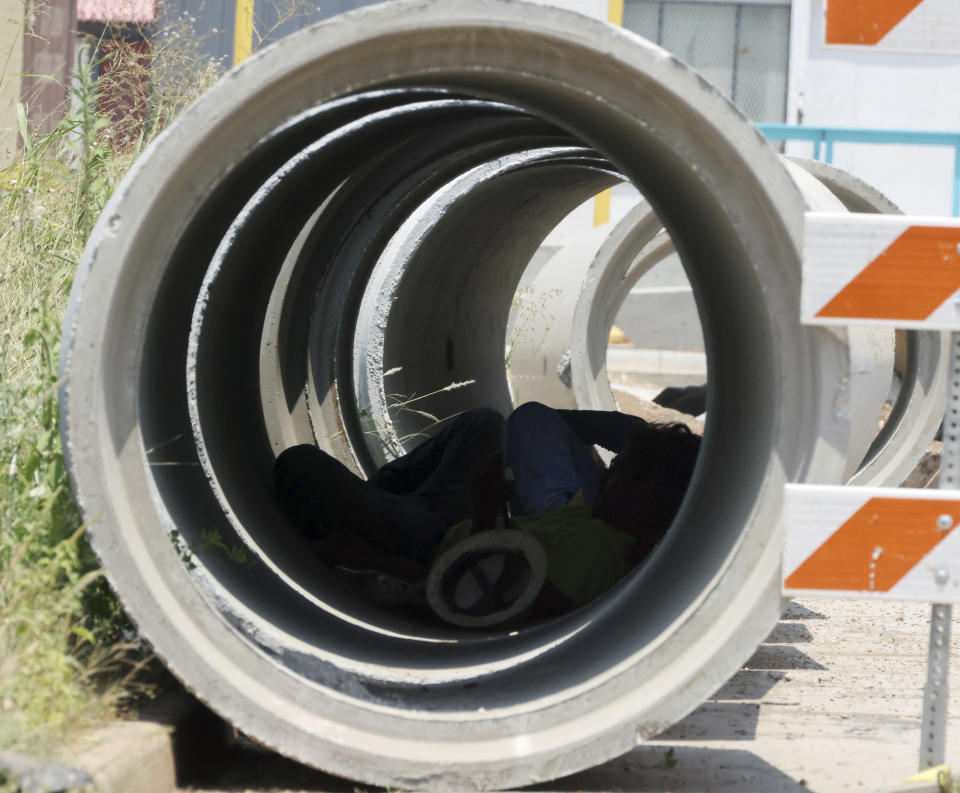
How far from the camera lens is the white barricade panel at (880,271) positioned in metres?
2.73

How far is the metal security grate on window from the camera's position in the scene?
1634 cm

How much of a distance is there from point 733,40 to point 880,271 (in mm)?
14615

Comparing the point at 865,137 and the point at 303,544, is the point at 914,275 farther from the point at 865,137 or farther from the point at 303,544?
the point at 865,137

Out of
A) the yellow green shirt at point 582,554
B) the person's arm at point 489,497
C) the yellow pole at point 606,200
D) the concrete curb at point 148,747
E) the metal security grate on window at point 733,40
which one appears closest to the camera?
the concrete curb at point 148,747

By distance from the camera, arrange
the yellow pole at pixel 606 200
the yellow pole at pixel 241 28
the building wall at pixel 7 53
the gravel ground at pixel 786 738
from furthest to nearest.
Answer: the yellow pole at pixel 606 200, the yellow pole at pixel 241 28, the building wall at pixel 7 53, the gravel ground at pixel 786 738

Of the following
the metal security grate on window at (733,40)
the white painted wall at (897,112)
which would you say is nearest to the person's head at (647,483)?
the white painted wall at (897,112)

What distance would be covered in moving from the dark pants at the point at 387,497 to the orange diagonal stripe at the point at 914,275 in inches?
104

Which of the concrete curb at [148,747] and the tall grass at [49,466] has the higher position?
the tall grass at [49,466]

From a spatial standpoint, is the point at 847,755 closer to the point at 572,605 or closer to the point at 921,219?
the point at 572,605

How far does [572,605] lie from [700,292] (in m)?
1.16

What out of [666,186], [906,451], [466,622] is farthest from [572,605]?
[906,451]

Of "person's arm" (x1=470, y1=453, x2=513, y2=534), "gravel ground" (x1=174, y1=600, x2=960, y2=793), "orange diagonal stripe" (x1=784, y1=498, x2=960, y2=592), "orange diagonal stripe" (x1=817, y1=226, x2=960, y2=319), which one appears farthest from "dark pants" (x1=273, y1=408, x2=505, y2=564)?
"orange diagonal stripe" (x1=817, y1=226, x2=960, y2=319)

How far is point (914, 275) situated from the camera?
109 inches

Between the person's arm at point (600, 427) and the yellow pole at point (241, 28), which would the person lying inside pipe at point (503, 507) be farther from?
the yellow pole at point (241, 28)
